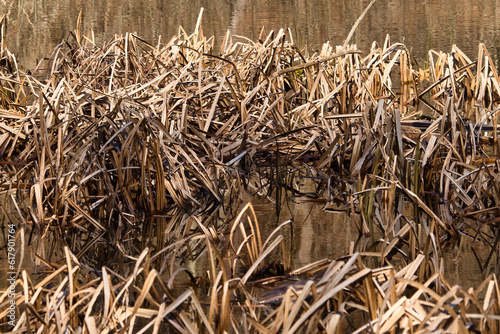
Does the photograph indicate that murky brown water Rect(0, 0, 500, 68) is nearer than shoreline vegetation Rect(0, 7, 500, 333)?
No

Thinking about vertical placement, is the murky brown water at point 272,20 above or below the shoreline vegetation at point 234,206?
above

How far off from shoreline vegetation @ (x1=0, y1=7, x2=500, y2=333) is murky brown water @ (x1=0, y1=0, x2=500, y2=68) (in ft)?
12.8

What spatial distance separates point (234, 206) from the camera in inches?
143

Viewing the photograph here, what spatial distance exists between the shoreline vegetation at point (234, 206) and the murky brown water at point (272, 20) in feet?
12.8

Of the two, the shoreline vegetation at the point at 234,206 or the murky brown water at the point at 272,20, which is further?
the murky brown water at the point at 272,20

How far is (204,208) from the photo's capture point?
3.62m

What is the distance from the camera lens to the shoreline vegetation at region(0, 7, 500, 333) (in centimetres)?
211

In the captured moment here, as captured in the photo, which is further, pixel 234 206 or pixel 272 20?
pixel 272 20

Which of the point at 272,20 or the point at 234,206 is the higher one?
the point at 272,20

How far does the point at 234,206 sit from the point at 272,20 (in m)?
8.42

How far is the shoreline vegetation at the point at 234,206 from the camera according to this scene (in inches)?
83.1

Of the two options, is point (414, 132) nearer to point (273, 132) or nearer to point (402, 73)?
point (273, 132)

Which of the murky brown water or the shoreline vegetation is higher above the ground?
the murky brown water

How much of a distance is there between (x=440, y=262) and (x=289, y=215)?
→ 113 centimetres
